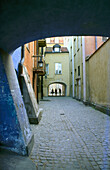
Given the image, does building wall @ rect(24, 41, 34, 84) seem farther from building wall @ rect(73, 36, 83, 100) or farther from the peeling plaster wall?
building wall @ rect(73, 36, 83, 100)

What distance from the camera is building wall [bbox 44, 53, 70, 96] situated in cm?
2633

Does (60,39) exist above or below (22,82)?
above

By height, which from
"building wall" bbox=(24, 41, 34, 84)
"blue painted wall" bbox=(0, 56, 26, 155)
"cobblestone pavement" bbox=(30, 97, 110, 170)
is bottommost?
"cobblestone pavement" bbox=(30, 97, 110, 170)

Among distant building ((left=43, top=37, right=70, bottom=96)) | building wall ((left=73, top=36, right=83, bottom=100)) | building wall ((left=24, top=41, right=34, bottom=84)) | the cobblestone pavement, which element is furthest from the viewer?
distant building ((left=43, top=37, right=70, bottom=96))

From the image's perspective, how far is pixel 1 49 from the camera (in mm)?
3672

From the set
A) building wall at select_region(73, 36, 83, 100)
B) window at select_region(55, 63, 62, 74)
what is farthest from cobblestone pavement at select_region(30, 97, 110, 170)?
window at select_region(55, 63, 62, 74)

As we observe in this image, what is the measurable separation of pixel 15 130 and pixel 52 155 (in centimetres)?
100

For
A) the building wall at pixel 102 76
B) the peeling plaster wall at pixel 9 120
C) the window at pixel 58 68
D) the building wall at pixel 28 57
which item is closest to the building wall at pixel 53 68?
the window at pixel 58 68

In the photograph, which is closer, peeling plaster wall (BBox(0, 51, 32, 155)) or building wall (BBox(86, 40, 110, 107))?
peeling plaster wall (BBox(0, 51, 32, 155))

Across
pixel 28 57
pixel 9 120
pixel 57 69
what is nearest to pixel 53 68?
pixel 57 69

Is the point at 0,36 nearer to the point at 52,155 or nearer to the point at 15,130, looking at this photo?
the point at 15,130

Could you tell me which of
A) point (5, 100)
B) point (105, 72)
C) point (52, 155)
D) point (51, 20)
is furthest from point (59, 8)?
point (105, 72)

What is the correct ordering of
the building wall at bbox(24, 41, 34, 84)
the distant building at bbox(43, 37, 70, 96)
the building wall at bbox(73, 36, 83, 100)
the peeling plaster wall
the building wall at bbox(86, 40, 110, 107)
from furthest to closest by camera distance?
the distant building at bbox(43, 37, 70, 96), the building wall at bbox(73, 36, 83, 100), the building wall at bbox(86, 40, 110, 107), the building wall at bbox(24, 41, 34, 84), the peeling plaster wall

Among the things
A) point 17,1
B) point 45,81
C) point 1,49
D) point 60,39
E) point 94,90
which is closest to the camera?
point 17,1
